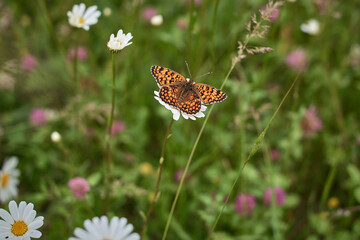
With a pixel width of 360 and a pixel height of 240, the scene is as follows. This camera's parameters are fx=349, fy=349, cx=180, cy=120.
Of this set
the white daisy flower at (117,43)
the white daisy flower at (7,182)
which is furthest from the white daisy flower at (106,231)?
the white daisy flower at (7,182)

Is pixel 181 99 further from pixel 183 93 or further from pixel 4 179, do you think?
pixel 4 179

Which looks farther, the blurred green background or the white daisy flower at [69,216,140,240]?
the blurred green background

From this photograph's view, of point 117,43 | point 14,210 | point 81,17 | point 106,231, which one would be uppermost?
point 81,17

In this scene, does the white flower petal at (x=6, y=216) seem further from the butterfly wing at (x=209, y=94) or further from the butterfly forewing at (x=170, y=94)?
the butterfly wing at (x=209, y=94)

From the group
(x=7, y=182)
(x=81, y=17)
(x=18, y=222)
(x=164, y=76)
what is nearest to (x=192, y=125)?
(x=164, y=76)

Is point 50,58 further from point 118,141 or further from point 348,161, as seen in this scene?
point 348,161

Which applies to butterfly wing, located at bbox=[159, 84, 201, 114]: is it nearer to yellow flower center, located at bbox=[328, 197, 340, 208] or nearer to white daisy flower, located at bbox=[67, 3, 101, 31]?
white daisy flower, located at bbox=[67, 3, 101, 31]

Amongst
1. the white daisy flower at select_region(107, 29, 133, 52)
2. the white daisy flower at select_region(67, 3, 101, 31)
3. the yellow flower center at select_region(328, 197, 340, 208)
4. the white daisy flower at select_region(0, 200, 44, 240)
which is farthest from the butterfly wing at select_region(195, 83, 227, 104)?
the yellow flower center at select_region(328, 197, 340, 208)
